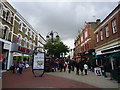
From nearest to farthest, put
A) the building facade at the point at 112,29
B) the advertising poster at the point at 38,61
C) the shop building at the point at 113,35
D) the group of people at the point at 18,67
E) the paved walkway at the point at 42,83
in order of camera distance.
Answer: the paved walkway at the point at 42,83 < the advertising poster at the point at 38,61 < the shop building at the point at 113,35 < the building facade at the point at 112,29 < the group of people at the point at 18,67

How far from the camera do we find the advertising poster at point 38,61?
976 cm

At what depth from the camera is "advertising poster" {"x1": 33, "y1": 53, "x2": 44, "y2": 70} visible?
9757mm

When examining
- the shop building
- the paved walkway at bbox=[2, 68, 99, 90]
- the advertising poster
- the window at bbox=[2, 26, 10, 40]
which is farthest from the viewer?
the window at bbox=[2, 26, 10, 40]

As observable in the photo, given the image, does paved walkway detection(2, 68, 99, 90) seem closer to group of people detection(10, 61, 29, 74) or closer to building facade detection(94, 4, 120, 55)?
group of people detection(10, 61, 29, 74)

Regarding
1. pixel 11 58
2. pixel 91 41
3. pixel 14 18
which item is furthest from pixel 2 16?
pixel 91 41

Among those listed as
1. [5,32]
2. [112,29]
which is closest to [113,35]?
[112,29]

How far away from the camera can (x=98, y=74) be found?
1087 centimetres

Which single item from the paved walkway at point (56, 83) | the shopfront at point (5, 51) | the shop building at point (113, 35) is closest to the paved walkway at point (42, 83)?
the paved walkway at point (56, 83)

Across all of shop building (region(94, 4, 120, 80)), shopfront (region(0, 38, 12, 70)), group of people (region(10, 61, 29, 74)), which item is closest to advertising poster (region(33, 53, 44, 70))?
group of people (region(10, 61, 29, 74))

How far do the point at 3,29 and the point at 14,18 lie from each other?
3809 millimetres

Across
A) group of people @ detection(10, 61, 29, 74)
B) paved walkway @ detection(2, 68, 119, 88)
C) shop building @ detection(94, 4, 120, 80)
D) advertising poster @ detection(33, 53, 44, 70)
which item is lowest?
paved walkway @ detection(2, 68, 119, 88)

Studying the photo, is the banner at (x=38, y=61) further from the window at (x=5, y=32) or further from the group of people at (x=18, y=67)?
the window at (x=5, y=32)

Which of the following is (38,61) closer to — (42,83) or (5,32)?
(42,83)

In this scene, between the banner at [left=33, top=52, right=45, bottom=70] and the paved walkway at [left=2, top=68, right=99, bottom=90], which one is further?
the banner at [left=33, top=52, right=45, bottom=70]
